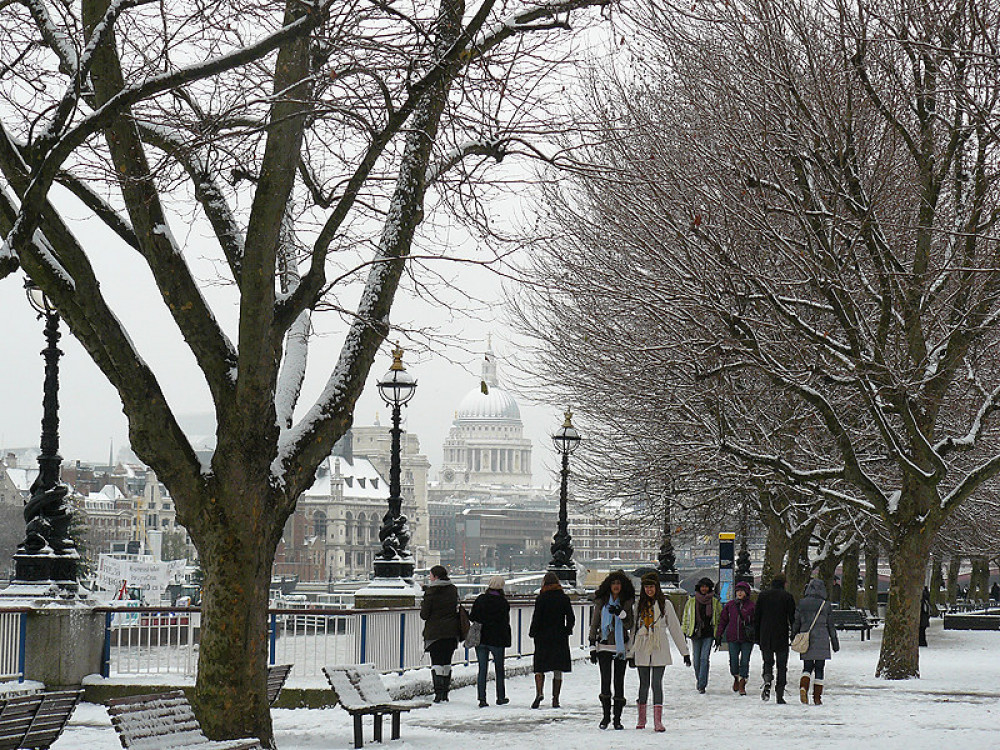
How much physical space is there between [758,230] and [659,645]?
7139 millimetres

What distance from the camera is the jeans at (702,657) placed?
1933 cm

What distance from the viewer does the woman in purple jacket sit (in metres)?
19.5

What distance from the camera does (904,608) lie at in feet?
70.4

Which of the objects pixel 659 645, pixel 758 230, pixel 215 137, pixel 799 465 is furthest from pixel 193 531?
pixel 799 465

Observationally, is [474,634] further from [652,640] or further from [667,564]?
[667,564]


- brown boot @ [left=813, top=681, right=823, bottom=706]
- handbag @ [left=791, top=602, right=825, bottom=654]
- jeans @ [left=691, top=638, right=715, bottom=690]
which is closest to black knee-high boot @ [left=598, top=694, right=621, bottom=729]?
handbag @ [left=791, top=602, right=825, bottom=654]

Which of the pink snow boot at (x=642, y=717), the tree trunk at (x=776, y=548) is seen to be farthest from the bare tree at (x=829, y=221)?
the tree trunk at (x=776, y=548)

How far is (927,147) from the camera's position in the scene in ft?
65.2

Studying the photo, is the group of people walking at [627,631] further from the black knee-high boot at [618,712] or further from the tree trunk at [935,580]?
the tree trunk at [935,580]

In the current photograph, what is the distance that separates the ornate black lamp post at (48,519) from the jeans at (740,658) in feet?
28.3

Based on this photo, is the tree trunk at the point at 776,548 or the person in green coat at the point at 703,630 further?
the tree trunk at the point at 776,548

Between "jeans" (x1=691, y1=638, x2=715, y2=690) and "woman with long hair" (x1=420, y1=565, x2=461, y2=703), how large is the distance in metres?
3.49

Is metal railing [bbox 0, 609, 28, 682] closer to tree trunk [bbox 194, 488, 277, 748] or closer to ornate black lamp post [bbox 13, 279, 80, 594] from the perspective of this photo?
ornate black lamp post [bbox 13, 279, 80, 594]

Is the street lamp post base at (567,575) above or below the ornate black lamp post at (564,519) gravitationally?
below
